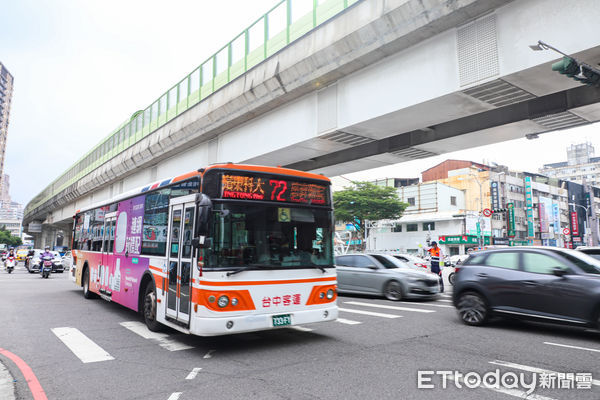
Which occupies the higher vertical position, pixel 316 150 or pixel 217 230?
pixel 316 150

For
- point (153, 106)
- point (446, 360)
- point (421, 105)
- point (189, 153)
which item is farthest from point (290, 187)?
point (153, 106)

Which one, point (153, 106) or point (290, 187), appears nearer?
point (290, 187)

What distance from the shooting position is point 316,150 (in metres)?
14.7

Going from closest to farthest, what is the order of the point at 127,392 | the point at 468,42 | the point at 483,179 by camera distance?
the point at 127,392 < the point at 468,42 < the point at 483,179

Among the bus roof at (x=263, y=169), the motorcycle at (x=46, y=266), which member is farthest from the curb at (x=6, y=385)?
the motorcycle at (x=46, y=266)

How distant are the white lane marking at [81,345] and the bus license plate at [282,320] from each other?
7.76ft

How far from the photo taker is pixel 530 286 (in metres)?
7.58

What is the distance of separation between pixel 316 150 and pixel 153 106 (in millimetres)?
11672

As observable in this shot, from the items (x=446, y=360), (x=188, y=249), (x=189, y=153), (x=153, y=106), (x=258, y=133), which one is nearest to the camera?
(x=446, y=360)

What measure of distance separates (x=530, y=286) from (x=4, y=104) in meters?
152

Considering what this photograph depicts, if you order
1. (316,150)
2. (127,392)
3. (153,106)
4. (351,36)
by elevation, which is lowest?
(127,392)

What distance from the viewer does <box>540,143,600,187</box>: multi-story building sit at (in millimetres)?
130575

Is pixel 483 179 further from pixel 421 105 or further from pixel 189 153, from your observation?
pixel 421 105

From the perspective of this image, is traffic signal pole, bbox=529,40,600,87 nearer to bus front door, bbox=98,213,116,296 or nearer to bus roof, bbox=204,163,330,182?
bus roof, bbox=204,163,330,182
